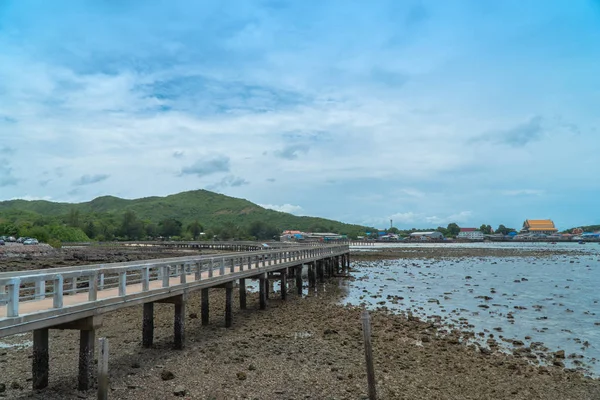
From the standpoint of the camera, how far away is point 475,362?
16156mm

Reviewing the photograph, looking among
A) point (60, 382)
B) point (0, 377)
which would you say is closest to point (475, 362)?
point (60, 382)

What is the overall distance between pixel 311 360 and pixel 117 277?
673 cm

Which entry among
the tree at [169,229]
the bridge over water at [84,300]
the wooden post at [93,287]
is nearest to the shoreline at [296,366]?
the bridge over water at [84,300]

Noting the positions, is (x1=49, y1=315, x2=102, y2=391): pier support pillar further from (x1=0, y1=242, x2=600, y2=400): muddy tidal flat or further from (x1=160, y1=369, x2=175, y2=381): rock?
(x1=160, y1=369, x2=175, y2=381): rock

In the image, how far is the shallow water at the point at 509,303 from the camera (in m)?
21.1

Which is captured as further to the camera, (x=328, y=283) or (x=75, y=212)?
(x=75, y=212)

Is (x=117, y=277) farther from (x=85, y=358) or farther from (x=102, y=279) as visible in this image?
(x=85, y=358)

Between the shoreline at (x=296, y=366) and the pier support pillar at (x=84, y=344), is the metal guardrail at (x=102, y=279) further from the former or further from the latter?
the shoreline at (x=296, y=366)

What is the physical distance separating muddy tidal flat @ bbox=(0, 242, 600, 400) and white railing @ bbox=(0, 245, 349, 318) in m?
2.18

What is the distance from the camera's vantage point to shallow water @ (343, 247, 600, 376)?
21078mm

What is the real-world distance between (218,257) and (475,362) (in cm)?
1105

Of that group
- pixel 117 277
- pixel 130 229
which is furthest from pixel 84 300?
pixel 130 229

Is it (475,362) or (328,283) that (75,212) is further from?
(475,362)

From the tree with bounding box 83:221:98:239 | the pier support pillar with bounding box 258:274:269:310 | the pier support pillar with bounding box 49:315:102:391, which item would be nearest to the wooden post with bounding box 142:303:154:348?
the pier support pillar with bounding box 49:315:102:391
